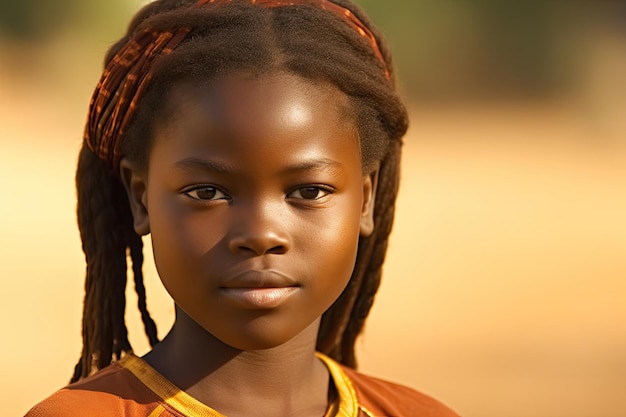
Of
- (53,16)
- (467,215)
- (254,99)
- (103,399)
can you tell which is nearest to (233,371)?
(103,399)

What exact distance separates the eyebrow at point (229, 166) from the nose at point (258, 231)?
98mm

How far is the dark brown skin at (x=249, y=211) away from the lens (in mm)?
2572

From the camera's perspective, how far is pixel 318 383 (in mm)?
3027

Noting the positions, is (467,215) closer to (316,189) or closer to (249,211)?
(316,189)

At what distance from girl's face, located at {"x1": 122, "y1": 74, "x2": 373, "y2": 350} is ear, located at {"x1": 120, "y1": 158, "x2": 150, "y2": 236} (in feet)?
0.45

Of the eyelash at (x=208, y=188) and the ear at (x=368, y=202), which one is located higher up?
the ear at (x=368, y=202)

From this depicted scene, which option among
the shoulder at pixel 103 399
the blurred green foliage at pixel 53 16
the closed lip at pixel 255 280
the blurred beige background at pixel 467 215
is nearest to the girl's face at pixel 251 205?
the closed lip at pixel 255 280

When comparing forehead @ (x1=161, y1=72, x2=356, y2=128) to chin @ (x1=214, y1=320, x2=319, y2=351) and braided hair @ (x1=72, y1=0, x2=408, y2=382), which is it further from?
chin @ (x1=214, y1=320, x2=319, y2=351)

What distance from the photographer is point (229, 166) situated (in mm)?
2564

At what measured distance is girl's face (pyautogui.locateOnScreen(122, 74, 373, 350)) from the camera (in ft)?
8.43

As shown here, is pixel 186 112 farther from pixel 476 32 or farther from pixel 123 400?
pixel 476 32

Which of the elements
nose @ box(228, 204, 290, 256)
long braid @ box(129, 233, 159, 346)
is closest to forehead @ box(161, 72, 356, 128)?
nose @ box(228, 204, 290, 256)

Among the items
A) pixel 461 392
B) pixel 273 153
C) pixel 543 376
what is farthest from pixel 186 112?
pixel 543 376

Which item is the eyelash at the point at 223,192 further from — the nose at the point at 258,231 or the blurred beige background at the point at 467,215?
the blurred beige background at the point at 467,215
